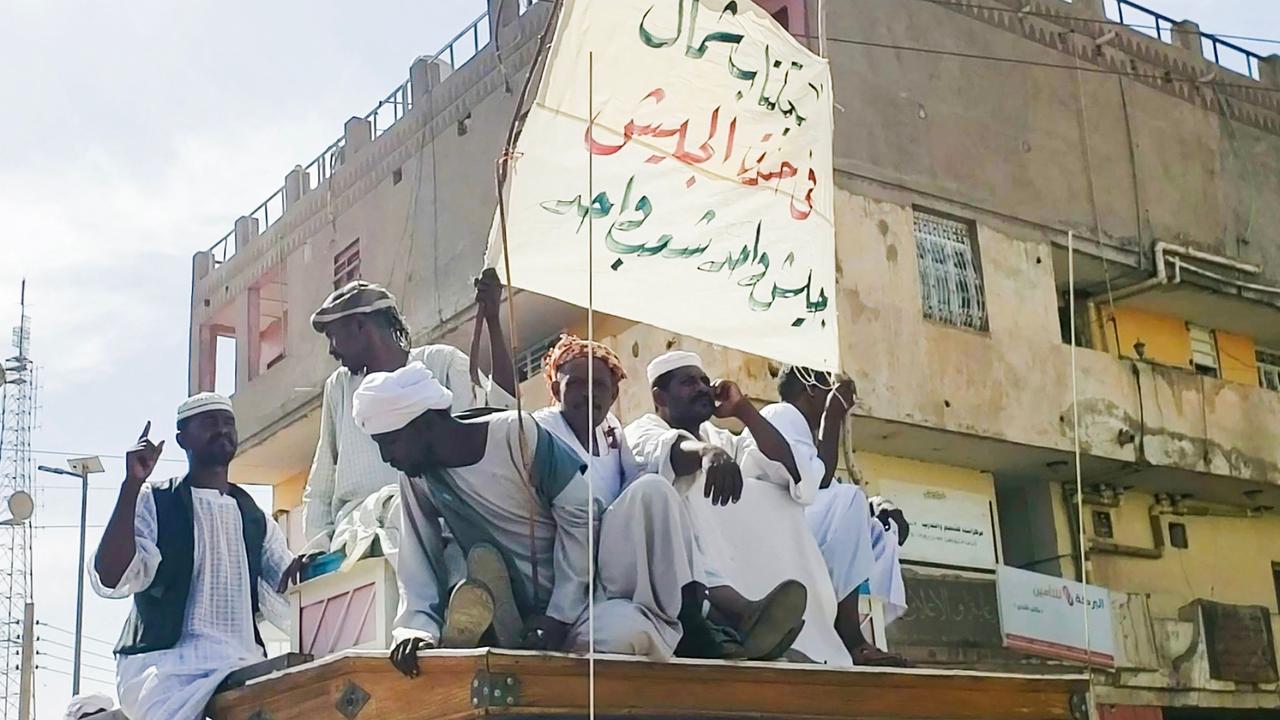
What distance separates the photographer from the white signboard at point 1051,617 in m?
14.0

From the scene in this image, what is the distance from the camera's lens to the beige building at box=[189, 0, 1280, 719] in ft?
44.9

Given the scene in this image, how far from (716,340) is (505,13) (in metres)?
11.3

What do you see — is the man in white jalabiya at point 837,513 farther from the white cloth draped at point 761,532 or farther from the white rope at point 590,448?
the white rope at point 590,448

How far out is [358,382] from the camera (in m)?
4.52

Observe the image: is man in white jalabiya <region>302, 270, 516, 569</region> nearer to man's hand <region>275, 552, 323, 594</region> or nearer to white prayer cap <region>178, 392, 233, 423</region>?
man's hand <region>275, 552, 323, 594</region>

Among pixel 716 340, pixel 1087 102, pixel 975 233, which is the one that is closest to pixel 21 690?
pixel 975 233

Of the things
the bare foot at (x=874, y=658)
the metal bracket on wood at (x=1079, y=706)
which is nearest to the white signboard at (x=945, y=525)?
the bare foot at (x=874, y=658)

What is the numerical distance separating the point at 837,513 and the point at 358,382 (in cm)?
142

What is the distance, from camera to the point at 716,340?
419 centimetres

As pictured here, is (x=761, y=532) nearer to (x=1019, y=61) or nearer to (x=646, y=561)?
(x=646, y=561)

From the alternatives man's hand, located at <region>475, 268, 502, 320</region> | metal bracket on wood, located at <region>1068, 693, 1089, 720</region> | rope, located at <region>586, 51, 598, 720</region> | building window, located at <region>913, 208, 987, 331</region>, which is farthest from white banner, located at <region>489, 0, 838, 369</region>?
building window, located at <region>913, 208, 987, 331</region>

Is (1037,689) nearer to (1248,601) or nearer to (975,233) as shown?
(975,233)

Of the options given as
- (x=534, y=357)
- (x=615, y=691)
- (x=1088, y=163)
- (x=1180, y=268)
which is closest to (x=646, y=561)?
(x=615, y=691)

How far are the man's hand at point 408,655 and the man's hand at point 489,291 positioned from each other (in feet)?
3.97
